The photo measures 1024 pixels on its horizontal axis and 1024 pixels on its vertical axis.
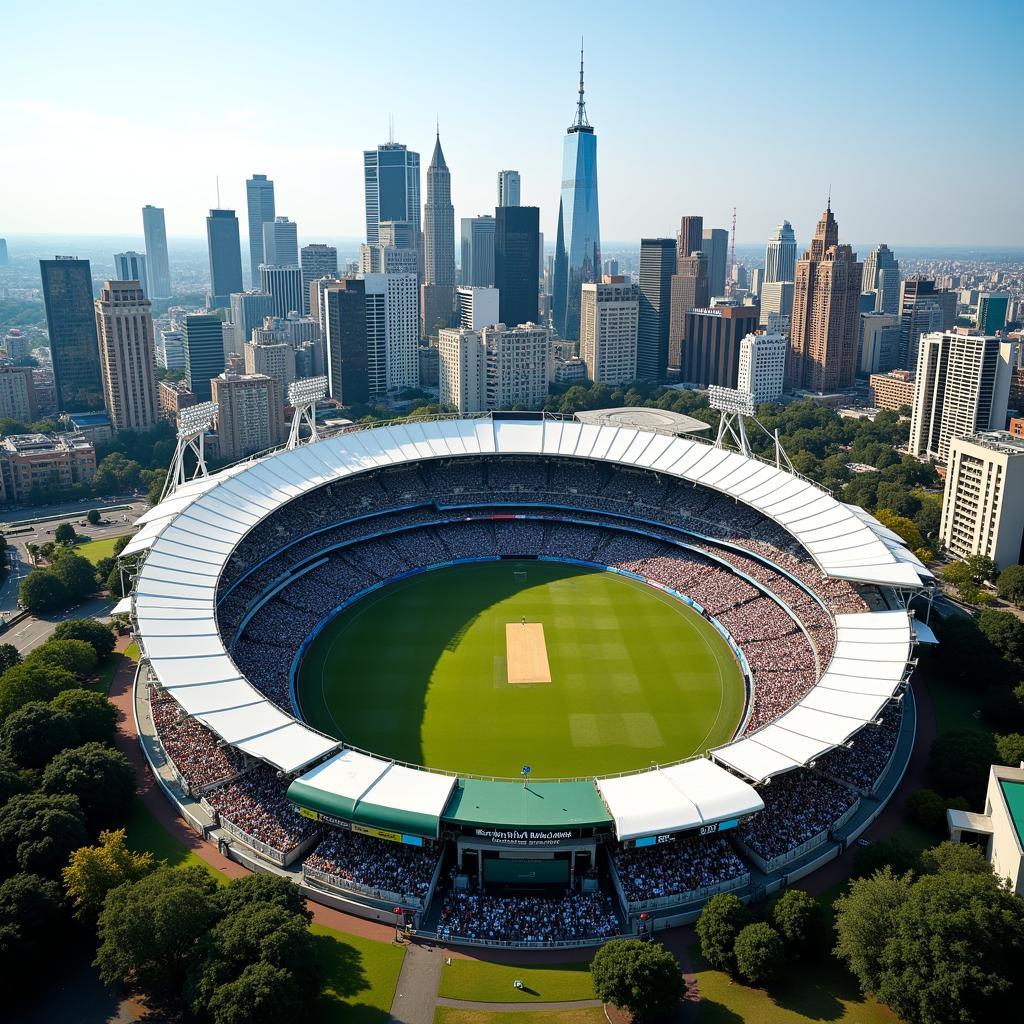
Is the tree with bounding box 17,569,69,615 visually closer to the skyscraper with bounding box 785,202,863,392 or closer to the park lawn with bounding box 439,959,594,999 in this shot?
the park lawn with bounding box 439,959,594,999

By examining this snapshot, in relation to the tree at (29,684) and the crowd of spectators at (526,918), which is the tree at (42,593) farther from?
the crowd of spectators at (526,918)

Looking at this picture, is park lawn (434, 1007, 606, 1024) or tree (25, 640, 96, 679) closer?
park lawn (434, 1007, 606, 1024)

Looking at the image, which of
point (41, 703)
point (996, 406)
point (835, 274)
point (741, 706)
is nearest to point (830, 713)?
point (741, 706)

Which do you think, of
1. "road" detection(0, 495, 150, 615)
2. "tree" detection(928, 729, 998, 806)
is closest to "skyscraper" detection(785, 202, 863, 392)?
"road" detection(0, 495, 150, 615)

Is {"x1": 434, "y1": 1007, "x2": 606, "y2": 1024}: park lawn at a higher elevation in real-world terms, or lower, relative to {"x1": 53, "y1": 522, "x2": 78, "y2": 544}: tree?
lower

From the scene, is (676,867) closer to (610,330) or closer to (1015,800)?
(1015,800)

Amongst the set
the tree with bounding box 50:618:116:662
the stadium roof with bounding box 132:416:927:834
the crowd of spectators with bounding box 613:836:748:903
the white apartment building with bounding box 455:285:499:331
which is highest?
the white apartment building with bounding box 455:285:499:331
